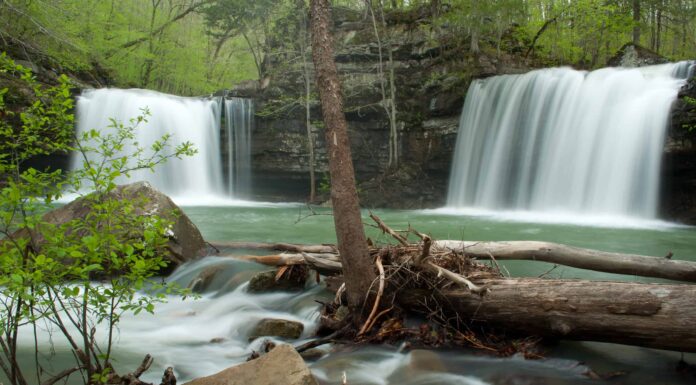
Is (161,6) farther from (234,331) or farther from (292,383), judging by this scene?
(292,383)

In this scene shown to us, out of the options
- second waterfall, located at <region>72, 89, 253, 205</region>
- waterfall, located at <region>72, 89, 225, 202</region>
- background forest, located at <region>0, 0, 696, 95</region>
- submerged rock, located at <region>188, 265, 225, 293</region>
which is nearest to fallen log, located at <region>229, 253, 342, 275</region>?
submerged rock, located at <region>188, 265, 225, 293</region>

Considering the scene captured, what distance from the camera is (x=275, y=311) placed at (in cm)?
625

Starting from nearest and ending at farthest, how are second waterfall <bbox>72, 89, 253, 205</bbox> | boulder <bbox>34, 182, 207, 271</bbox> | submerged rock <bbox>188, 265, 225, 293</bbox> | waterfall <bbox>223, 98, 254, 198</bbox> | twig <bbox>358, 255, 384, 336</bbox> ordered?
twig <bbox>358, 255, 384, 336</bbox>, submerged rock <bbox>188, 265, 225, 293</bbox>, boulder <bbox>34, 182, 207, 271</bbox>, second waterfall <bbox>72, 89, 253, 205</bbox>, waterfall <bbox>223, 98, 254, 198</bbox>

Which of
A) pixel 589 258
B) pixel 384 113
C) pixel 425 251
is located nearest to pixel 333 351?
pixel 425 251

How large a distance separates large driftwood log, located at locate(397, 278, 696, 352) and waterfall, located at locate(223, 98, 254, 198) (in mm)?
18921

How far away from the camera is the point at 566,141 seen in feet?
53.2

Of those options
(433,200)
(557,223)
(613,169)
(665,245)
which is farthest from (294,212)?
(665,245)

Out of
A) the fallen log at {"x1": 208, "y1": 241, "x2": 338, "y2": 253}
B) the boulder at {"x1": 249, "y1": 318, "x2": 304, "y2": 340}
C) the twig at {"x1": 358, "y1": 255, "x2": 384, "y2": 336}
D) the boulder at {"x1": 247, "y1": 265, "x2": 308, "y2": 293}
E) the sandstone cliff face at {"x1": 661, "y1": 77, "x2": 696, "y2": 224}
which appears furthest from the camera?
the sandstone cliff face at {"x1": 661, "y1": 77, "x2": 696, "y2": 224}

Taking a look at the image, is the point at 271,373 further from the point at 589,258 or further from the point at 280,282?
the point at 589,258

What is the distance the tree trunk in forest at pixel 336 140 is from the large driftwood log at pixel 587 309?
38.1 inches

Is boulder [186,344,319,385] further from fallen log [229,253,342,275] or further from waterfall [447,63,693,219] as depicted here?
waterfall [447,63,693,219]

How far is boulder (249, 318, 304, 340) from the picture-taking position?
533 cm

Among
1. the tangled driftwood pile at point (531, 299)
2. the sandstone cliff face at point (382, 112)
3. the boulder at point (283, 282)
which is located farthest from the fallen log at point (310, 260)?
the sandstone cliff face at point (382, 112)

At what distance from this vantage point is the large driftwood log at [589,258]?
490 cm
